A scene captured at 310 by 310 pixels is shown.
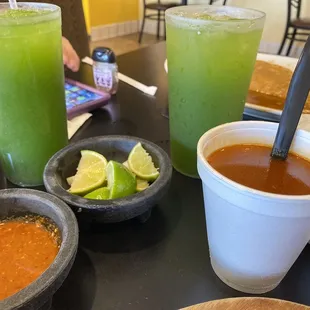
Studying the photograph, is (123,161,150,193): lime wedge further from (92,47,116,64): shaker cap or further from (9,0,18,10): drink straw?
(92,47,116,64): shaker cap

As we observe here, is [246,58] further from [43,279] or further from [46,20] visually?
[43,279]

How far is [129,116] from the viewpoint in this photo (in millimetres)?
1002

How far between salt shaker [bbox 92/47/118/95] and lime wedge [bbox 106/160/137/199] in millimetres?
531

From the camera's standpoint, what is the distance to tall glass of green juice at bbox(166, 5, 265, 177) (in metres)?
0.65

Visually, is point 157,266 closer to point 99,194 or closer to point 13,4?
point 99,194

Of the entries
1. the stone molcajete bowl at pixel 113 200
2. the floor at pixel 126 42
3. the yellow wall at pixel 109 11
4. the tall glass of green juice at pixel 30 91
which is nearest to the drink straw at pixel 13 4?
the tall glass of green juice at pixel 30 91

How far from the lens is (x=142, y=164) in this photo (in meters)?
0.69

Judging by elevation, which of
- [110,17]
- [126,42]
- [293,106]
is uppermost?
[293,106]

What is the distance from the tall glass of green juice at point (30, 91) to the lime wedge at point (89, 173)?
3.7 inches

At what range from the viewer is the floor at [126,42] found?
182 inches

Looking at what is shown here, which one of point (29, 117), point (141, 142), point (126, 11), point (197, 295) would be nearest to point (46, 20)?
point (29, 117)

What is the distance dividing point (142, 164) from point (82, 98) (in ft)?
1.45

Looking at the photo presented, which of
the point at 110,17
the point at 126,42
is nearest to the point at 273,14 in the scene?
the point at 126,42

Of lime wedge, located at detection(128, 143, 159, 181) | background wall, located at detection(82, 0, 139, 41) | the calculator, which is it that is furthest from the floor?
lime wedge, located at detection(128, 143, 159, 181)
